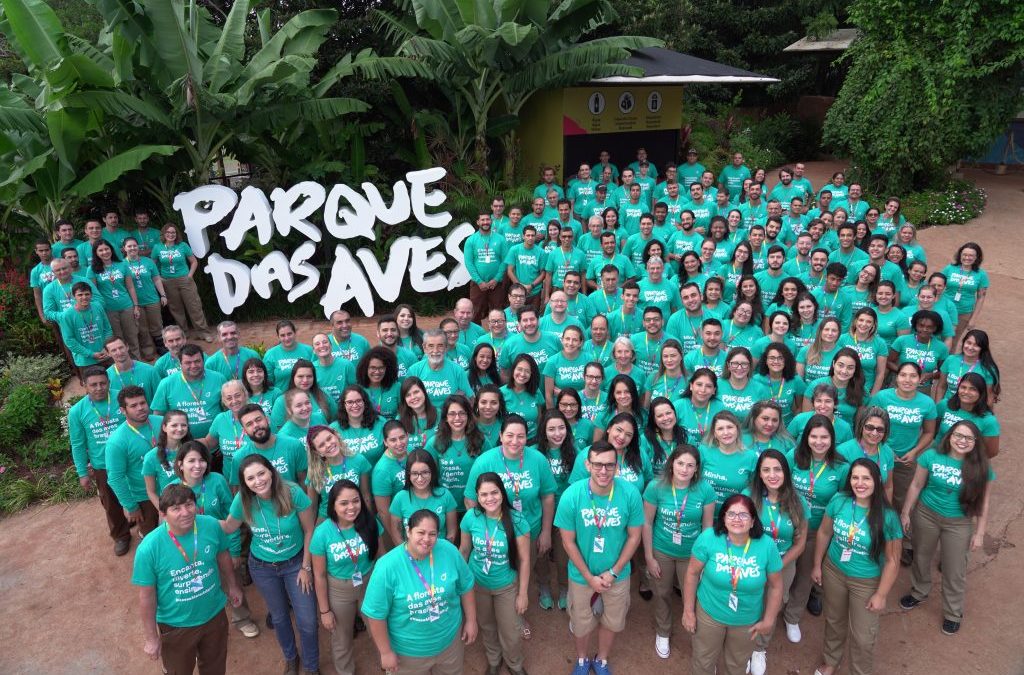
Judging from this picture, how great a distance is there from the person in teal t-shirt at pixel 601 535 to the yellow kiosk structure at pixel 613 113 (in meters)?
9.82

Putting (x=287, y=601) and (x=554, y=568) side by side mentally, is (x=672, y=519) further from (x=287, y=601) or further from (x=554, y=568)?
(x=287, y=601)

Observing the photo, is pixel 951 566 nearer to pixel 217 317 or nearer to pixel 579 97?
pixel 217 317

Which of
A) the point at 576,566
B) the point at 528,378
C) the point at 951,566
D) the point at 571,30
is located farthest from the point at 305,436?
the point at 571,30

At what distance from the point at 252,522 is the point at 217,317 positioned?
7225 millimetres

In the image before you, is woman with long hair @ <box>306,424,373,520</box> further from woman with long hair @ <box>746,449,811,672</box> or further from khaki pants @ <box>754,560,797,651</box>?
khaki pants @ <box>754,560,797,651</box>

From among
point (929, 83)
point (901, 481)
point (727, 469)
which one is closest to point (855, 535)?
point (727, 469)

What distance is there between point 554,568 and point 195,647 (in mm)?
2380

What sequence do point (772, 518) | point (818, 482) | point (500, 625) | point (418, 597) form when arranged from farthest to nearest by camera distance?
point (818, 482), point (500, 625), point (772, 518), point (418, 597)

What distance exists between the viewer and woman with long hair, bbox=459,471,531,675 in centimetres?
404

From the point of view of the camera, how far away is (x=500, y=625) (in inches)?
168

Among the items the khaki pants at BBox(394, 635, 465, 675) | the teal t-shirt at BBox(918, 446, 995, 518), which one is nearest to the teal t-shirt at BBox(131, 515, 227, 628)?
the khaki pants at BBox(394, 635, 465, 675)

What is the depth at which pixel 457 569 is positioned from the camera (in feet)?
12.1

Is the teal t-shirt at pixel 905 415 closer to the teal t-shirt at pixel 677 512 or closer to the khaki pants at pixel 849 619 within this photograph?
the khaki pants at pixel 849 619

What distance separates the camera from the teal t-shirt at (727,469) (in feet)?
14.4
